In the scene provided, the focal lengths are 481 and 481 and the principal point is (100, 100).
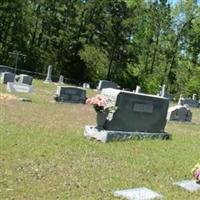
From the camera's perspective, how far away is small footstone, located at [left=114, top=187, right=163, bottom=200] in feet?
23.0

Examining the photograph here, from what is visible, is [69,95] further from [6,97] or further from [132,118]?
[132,118]

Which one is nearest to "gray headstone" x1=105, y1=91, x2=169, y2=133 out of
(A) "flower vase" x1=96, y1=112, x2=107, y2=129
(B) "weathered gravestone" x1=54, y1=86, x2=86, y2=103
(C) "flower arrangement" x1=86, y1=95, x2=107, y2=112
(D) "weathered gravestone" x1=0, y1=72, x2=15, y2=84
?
(A) "flower vase" x1=96, y1=112, x2=107, y2=129

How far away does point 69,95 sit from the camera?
855 inches

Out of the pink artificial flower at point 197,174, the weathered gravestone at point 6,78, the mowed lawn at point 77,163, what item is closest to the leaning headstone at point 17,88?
the weathered gravestone at point 6,78

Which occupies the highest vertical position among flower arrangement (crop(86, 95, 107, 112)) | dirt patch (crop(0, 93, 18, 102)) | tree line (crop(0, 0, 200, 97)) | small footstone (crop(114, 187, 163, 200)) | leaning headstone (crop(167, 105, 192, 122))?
tree line (crop(0, 0, 200, 97))

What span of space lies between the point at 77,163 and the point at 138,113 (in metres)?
4.29

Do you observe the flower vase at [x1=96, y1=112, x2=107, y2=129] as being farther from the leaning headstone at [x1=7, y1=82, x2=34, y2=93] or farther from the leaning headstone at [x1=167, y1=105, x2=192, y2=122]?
the leaning headstone at [x1=7, y1=82, x2=34, y2=93]

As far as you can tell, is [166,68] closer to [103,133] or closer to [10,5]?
[10,5]

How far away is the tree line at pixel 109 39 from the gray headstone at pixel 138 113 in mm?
33987

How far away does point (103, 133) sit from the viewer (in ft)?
37.4

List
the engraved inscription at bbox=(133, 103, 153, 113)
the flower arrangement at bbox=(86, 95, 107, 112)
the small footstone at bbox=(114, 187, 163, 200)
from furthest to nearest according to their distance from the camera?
the engraved inscription at bbox=(133, 103, 153, 113), the flower arrangement at bbox=(86, 95, 107, 112), the small footstone at bbox=(114, 187, 163, 200)

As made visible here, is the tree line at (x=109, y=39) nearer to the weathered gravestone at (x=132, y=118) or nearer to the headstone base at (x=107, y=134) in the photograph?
the weathered gravestone at (x=132, y=118)

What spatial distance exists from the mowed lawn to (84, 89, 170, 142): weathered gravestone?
0.32 meters

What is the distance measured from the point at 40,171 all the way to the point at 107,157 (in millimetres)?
2120
